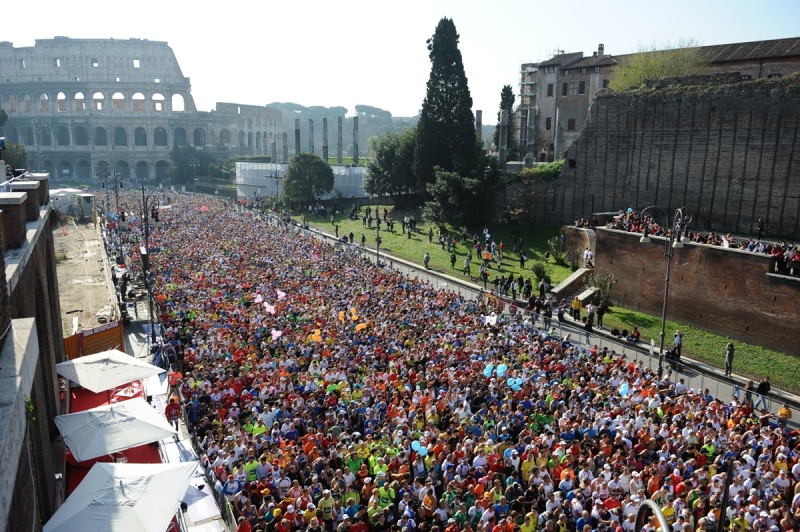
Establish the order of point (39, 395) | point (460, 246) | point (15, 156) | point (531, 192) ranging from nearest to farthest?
point (39, 395), point (460, 246), point (531, 192), point (15, 156)

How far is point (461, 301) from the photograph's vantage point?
83.8 feet

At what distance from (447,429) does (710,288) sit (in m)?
15.9

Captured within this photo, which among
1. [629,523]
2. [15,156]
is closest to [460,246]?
[629,523]

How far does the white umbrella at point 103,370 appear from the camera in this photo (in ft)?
47.1

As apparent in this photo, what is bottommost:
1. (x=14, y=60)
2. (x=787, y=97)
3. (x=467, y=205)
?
(x=467, y=205)

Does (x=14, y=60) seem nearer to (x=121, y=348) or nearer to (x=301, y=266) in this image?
(x=301, y=266)

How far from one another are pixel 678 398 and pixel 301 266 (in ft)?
68.6

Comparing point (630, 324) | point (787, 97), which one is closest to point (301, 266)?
point (630, 324)

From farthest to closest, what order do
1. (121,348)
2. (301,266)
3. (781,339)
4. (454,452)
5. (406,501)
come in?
(301,266) → (781,339) → (121,348) → (454,452) → (406,501)

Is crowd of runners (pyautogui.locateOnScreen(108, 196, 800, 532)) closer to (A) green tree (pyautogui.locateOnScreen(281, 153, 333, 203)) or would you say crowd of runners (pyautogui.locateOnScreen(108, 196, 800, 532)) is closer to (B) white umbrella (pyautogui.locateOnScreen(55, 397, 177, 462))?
(B) white umbrella (pyautogui.locateOnScreen(55, 397, 177, 462))

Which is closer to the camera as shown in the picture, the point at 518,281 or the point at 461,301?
the point at 461,301

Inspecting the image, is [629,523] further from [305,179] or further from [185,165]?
[185,165]

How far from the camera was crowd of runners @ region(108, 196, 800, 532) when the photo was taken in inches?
430

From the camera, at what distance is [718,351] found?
2319cm
